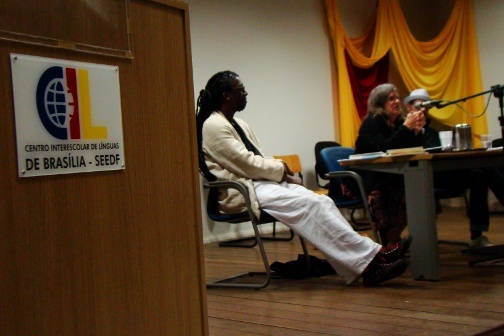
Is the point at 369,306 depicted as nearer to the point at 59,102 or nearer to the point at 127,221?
the point at 127,221

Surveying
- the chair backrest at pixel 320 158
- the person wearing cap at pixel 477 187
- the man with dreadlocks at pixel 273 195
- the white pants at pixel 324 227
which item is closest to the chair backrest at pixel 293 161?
the chair backrest at pixel 320 158

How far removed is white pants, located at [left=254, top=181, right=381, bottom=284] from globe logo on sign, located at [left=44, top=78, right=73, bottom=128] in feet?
5.94

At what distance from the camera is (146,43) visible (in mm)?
1271

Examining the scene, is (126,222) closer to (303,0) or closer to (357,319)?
(357,319)

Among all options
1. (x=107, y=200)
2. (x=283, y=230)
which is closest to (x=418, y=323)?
(x=107, y=200)

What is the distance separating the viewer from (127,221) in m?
1.21

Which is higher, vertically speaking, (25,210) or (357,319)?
(25,210)

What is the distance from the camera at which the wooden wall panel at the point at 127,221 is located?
1013 mm

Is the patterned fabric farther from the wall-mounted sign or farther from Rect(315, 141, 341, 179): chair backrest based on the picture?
the wall-mounted sign

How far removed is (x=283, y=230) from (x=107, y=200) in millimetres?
4701

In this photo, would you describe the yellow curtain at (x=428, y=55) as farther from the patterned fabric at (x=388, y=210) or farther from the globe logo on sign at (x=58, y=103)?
the globe logo on sign at (x=58, y=103)

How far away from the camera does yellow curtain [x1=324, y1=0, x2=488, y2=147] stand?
257 inches

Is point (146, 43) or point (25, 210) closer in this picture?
point (25, 210)

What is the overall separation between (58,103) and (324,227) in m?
1.85
